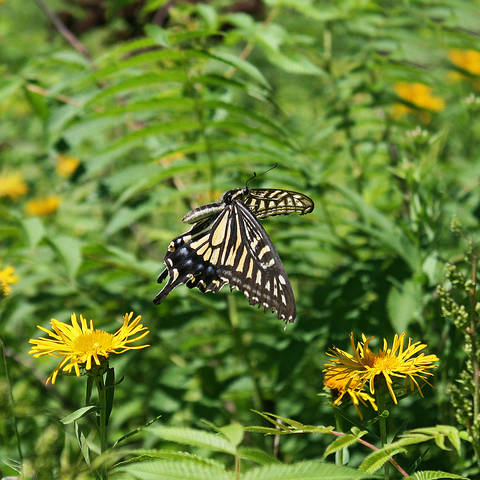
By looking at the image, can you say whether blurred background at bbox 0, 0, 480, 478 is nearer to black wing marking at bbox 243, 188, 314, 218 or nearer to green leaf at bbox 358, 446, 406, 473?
black wing marking at bbox 243, 188, 314, 218

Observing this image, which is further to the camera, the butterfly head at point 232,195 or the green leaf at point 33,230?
the green leaf at point 33,230

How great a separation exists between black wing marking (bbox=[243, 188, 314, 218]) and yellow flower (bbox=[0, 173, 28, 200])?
1.93 metres

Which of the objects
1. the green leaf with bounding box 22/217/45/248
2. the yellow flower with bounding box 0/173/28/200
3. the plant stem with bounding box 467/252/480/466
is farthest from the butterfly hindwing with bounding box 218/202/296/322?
the yellow flower with bounding box 0/173/28/200

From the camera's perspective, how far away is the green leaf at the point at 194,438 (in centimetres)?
70

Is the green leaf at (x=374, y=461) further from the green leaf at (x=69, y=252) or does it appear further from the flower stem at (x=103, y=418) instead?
the green leaf at (x=69, y=252)

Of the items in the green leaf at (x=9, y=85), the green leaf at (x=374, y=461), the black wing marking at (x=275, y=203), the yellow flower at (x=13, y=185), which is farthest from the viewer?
the yellow flower at (x=13, y=185)

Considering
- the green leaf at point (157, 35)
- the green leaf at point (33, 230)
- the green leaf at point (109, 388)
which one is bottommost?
the green leaf at point (33, 230)

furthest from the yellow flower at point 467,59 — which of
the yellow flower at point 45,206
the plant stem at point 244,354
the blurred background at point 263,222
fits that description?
the plant stem at point 244,354

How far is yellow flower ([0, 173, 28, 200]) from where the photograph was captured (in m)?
3.00

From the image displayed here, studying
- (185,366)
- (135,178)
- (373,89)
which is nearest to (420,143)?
(373,89)

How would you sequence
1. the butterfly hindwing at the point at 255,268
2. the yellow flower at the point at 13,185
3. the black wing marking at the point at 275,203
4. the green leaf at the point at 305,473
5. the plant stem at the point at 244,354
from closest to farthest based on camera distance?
the green leaf at the point at 305,473 → the butterfly hindwing at the point at 255,268 → the black wing marking at the point at 275,203 → the plant stem at the point at 244,354 → the yellow flower at the point at 13,185

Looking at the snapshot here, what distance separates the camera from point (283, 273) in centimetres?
121

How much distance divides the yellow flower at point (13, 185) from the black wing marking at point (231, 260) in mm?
1896

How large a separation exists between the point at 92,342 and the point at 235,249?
46 centimetres
